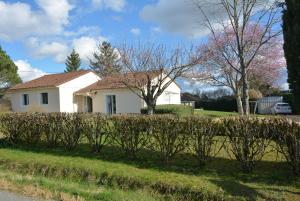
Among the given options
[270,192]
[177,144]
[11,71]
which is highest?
[11,71]

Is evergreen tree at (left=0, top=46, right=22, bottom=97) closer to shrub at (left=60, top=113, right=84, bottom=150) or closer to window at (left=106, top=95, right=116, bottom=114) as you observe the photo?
window at (left=106, top=95, right=116, bottom=114)

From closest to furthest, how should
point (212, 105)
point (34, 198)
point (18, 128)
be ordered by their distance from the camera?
point (34, 198) → point (18, 128) → point (212, 105)

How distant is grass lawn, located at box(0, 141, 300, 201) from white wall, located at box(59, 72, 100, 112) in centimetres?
2851

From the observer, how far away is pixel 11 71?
2330 inches

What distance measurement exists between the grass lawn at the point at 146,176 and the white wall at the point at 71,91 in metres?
28.5

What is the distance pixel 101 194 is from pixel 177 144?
9.80ft

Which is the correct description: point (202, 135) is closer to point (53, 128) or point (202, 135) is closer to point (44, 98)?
point (53, 128)

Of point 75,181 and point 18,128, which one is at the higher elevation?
point 18,128

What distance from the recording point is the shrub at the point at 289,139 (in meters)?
8.44

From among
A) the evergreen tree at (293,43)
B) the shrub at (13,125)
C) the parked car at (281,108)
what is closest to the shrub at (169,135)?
the evergreen tree at (293,43)

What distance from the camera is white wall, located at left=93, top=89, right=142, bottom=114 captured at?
3556 centimetres

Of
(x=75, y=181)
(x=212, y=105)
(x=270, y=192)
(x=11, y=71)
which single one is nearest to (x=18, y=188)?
(x=75, y=181)

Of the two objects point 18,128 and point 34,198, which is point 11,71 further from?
point 34,198

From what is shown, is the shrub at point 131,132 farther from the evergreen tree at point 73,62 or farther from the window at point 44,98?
the evergreen tree at point 73,62
